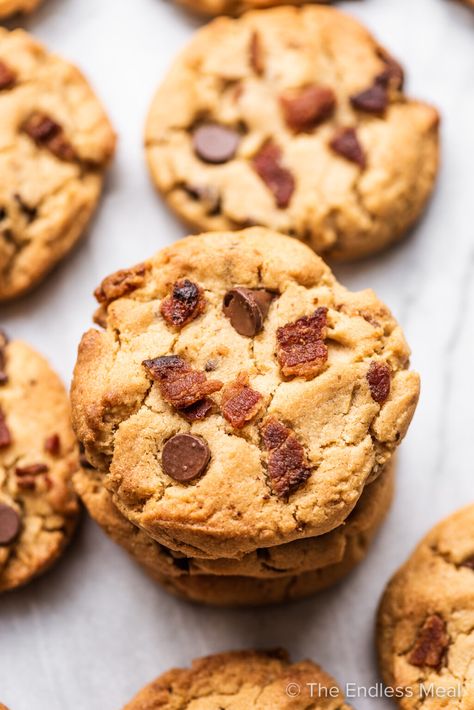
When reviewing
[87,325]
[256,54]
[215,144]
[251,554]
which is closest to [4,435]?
[87,325]

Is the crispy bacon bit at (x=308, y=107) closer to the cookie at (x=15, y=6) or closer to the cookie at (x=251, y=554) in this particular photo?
the cookie at (x=15, y=6)

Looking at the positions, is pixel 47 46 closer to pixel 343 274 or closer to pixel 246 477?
pixel 343 274

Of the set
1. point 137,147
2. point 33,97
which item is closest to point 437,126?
point 137,147

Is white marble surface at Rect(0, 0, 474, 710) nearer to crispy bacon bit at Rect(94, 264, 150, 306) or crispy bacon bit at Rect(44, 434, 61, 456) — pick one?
crispy bacon bit at Rect(44, 434, 61, 456)

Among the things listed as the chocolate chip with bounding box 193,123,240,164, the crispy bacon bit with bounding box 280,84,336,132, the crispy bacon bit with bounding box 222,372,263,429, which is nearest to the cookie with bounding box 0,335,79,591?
the crispy bacon bit with bounding box 222,372,263,429

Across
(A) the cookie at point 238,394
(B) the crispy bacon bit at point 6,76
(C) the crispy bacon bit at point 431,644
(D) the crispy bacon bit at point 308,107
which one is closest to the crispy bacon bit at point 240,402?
(A) the cookie at point 238,394

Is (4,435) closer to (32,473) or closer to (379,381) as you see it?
(32,473)
